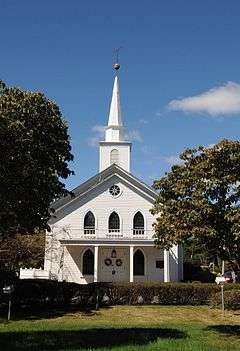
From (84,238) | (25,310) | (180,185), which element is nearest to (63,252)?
(84,238)

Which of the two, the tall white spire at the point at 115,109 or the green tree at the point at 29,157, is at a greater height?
the tall white spire at the point at 115,109

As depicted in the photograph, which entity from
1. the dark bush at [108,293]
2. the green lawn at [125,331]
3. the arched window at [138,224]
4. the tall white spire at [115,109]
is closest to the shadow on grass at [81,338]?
the green lawn at [125,331]

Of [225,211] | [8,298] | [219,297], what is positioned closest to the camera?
[225,211]

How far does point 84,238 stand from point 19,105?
27.1m

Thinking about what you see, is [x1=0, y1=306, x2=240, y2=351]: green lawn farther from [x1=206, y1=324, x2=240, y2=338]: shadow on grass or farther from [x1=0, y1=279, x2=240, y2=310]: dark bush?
[x1=0, y1=279, x2=240, y2=310]: dark bush

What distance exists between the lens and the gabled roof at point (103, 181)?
146ft

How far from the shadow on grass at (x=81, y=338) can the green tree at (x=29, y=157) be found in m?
3.48

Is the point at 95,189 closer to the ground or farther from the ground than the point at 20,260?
farther from the ground

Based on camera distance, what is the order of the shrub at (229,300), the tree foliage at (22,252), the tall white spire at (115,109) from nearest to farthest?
1. the shrub at (229,300)
2. the tree foliage at (22,252)
3. the tall white spire at (115,109)

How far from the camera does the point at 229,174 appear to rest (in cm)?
1917

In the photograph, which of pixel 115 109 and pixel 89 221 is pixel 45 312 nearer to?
pixel 89 221

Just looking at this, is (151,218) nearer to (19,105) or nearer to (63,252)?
(63,252)

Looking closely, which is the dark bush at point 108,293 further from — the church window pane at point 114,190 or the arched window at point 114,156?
the arched window at point 114,156

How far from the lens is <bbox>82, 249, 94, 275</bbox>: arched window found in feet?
146
